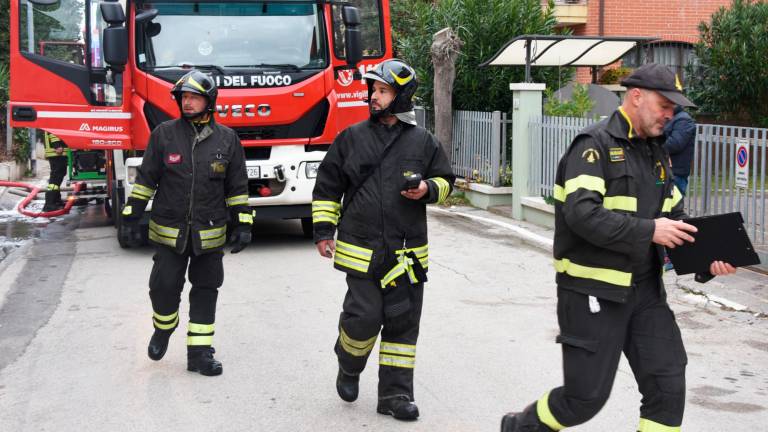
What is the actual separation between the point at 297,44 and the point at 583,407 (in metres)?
7.70

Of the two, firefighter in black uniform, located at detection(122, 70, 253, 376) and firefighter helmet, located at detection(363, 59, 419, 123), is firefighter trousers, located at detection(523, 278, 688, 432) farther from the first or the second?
firefighter in black uniform, located at detection(122, 70, 253, 376)

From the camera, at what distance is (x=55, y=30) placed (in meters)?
11.7

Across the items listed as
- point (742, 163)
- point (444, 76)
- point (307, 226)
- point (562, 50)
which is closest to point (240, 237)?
point (742, 163)

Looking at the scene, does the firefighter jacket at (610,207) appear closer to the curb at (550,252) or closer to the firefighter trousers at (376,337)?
the firefighter trousers at (376,337)

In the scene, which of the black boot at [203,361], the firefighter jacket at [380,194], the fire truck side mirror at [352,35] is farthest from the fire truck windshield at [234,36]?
the firefighter jacket at [380,194]

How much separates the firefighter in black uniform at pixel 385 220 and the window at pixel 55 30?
6.89m

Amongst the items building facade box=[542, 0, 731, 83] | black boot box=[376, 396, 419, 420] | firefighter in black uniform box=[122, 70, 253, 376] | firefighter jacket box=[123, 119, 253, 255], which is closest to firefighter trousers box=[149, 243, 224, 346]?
firefighter in black uniform box=[122, 70, 253, 376]

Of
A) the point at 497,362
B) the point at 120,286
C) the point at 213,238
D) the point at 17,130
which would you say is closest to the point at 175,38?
the point at 120,286

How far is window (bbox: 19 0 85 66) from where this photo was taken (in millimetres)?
11297

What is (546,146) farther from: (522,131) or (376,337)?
(376,337)

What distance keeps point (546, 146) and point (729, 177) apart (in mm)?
3727

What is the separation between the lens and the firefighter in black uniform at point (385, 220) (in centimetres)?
505

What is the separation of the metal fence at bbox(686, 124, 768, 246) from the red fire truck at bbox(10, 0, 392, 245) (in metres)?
3.79

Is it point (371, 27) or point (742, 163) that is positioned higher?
point (371, 27)
